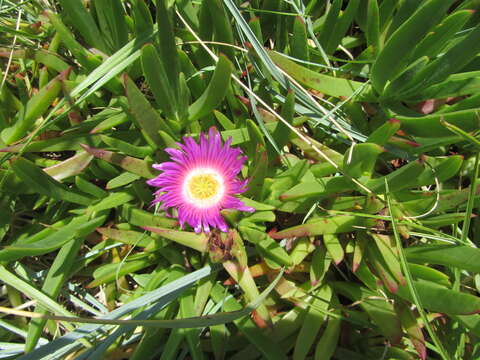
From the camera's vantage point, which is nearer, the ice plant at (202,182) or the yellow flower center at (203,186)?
the ice plant at (202,182)

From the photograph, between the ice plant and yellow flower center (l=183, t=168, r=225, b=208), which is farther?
yellow flower center (l=183, t=168, r=225, b=208)

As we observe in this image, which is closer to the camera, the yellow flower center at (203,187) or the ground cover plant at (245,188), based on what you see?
the ground cover plant at (245,188)

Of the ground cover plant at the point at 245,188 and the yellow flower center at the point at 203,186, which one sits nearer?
the ground cover plant at the point at 245,188

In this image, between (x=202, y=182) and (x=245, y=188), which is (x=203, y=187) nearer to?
(x=202, y=182)

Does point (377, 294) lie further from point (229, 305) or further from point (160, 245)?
point (160, 245)

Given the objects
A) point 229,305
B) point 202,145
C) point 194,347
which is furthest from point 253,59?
point 194,347

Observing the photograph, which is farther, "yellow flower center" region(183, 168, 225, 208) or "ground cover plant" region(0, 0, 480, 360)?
"yellow flower center" region(183, 168, 225, 208)
